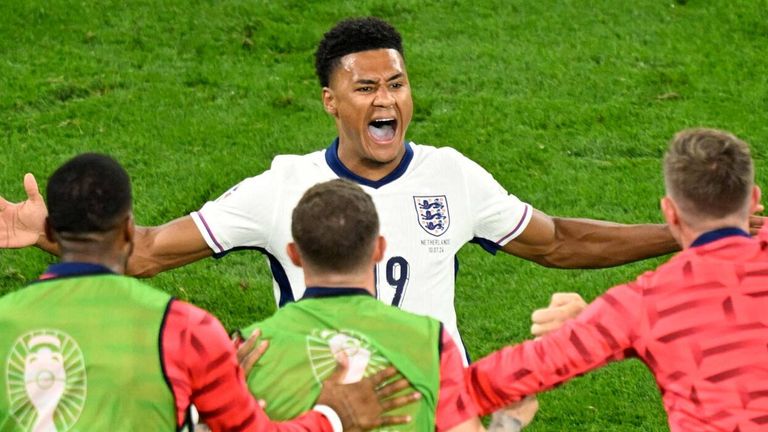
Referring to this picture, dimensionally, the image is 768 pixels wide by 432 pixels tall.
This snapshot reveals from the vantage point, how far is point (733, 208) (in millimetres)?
5230

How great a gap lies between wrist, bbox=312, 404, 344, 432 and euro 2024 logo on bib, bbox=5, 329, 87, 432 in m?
0.74

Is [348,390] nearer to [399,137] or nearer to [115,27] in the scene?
[399,137]

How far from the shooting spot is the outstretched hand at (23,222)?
663cm

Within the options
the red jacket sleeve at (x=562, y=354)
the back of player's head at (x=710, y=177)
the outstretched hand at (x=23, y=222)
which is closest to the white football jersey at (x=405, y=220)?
the outstretched hand at (x=23, y=222)

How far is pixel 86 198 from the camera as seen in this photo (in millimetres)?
4949

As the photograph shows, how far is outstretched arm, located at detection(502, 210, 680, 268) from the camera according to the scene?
705cm

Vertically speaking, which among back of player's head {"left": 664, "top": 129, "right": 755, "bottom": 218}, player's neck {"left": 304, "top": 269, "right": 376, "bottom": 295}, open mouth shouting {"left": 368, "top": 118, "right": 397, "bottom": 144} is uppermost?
back of player's head {"left": 664, "top": 129, "right": 755, "bottom": 218}

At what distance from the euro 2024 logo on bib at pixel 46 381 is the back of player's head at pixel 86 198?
344 millimetres

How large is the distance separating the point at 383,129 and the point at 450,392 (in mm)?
2182

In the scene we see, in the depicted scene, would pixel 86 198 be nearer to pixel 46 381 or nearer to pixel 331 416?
pixel 46 381

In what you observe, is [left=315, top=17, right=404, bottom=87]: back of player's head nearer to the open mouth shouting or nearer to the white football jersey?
the open mouth shouting

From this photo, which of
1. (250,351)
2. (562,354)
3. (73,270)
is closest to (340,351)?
(250,351)

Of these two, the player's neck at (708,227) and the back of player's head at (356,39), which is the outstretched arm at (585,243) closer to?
the back of player's head at (356,39)

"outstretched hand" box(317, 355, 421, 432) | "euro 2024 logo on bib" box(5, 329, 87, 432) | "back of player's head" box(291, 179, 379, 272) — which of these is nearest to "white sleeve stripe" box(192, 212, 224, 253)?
"back of player's head" box(291, 179, 379, 272)
